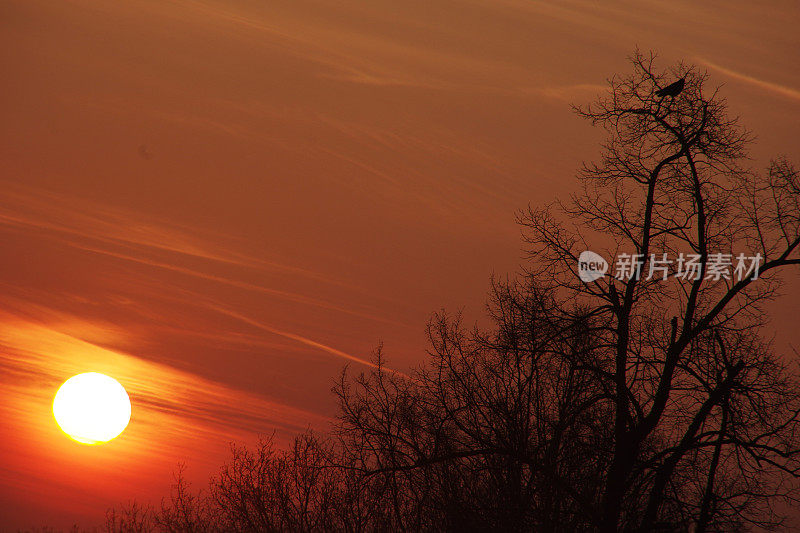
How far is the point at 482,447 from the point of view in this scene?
49.0ft

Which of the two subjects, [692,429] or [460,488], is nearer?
[692,429]

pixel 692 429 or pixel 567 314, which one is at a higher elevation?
pixel 567 314

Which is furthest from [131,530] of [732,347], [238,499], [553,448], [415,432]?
[732,347]

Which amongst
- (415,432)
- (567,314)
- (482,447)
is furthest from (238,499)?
(567,314)

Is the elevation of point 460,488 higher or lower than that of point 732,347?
lower

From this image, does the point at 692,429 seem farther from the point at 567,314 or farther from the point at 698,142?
the point at 698,142

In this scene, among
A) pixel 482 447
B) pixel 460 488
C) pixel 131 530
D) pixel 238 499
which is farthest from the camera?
pixel 131 530

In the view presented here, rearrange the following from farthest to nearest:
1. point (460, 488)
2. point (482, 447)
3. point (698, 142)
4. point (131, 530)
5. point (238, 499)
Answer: point (131, 530) < point (238, 499) < point (460, 488) < point (482, 447) < point (698, 142)

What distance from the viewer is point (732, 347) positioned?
14.3m

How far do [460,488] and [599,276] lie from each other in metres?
5.09

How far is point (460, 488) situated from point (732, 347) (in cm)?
585

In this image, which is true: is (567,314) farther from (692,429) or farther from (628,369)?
(692,429)

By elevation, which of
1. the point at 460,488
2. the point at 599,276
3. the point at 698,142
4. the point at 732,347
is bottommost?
the point at 460,488

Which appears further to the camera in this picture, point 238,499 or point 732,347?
point 238,499
